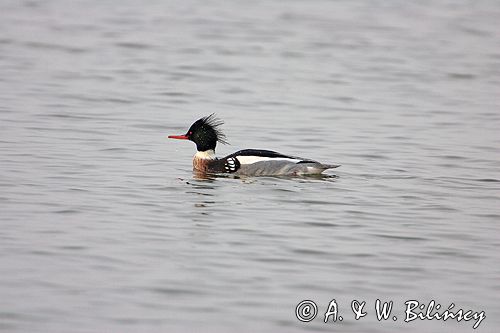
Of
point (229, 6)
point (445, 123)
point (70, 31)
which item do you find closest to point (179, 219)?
point (445, 123)

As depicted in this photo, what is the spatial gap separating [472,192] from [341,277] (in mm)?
4141

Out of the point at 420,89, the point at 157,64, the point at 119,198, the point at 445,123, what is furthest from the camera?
the point at 157,64

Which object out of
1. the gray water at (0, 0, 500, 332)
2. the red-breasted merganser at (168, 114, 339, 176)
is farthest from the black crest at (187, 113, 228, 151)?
the gray water at (0, 0, 500, 332)

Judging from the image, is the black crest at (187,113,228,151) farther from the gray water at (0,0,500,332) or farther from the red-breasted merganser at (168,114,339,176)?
the gray water at (0,0,500,332)

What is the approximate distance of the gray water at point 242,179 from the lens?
829cm

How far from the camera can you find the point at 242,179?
13.0 meters

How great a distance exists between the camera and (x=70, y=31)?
80.9ft

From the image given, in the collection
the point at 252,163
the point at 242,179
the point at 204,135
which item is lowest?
the point at 242,179

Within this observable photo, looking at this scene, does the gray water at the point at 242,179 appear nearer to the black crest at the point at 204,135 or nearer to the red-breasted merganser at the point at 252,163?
the red-breasted merganser at the point at 252,163

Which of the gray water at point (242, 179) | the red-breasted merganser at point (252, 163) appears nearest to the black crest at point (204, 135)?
the red-breasted merganser at point (252, 163)

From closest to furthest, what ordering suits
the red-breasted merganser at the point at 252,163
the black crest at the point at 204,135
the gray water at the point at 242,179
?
the gray water at the point at 242,179 → the red-breasted merganser at the point at 252,163 → the black crest at the point at 204,135

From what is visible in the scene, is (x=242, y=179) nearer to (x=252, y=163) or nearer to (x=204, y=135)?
(x=252, y=163)

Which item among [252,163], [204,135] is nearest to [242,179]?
[252,163]

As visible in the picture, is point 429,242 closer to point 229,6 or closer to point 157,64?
point 157,64
